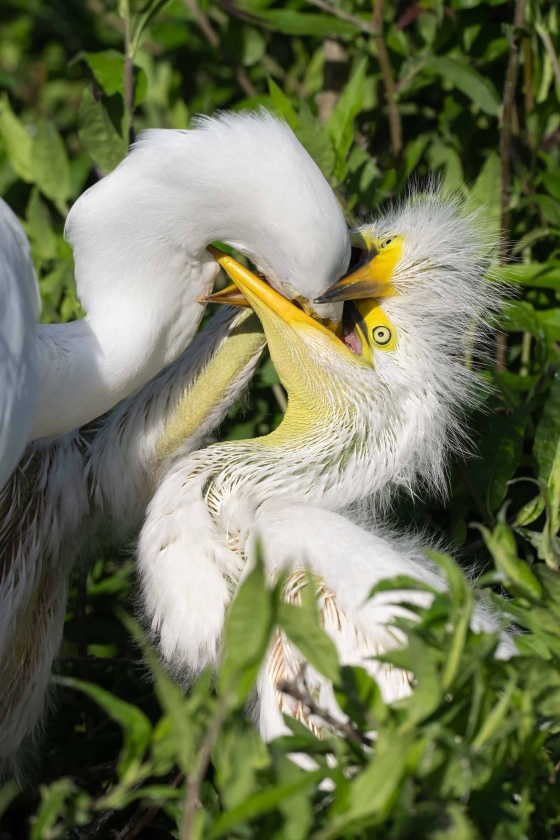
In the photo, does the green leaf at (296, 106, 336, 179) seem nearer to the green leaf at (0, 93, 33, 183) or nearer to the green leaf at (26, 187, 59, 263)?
the green leaf at (26, 187, 59, 263)

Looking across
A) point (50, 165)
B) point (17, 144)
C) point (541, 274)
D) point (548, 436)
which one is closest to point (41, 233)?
point (50, 165)

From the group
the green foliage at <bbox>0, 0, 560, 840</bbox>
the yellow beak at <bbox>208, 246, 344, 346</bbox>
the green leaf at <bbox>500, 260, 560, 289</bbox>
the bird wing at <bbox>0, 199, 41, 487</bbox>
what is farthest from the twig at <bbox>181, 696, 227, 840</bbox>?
the green leaf at <bbox>500, 260, 560, 289</bbox>

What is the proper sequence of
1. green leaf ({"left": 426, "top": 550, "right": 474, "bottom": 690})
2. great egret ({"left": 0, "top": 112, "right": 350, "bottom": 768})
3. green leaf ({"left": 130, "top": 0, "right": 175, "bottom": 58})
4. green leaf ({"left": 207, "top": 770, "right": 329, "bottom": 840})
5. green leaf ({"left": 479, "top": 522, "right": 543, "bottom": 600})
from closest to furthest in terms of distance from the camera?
green leaf ({"left": 207, "top": 770, "right": 329, "bottom": 840}) → green leaf ({"left": 426, "top": 550, "right": 474, "bottom": 690}) → green leaf ({"left": 479, "top": 522, "right": 543, "bottom": 600}) → great egret ({"left": 0, "top": 112, "right": 350, "bottom": 768}) → green leaf ({"left": 130, "top": 0, "right": 175, "bottom": 58})

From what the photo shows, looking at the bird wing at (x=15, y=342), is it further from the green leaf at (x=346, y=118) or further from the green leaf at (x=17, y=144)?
the green leaf at (x=17, y=144)

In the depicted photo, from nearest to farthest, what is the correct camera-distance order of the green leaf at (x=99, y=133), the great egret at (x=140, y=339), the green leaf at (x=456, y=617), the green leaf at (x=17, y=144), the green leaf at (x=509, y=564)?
the green leaf at (x=456, y=617) → the green leaf at (x=509, y=564) → the great egret at (x=140, y=339) → the green leaf at (x=99, y=133) → the green leaf at (x=17, y=144)

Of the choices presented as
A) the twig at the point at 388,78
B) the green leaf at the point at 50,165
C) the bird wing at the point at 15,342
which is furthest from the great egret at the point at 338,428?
the green leaf at the point at 50,165

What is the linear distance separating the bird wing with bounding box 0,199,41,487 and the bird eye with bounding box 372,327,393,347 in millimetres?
609

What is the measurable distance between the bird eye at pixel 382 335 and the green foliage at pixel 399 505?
12.3 inches

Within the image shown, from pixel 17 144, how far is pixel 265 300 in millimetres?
1342

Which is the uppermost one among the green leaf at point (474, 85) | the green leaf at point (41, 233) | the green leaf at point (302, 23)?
the green leaf at point (302, 23)

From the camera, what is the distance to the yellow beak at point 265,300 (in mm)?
1844

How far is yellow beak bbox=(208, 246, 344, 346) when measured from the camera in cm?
184

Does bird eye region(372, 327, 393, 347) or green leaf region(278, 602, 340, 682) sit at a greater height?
green leaf region(278, 602, 340, 682)

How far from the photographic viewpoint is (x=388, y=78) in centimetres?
279
